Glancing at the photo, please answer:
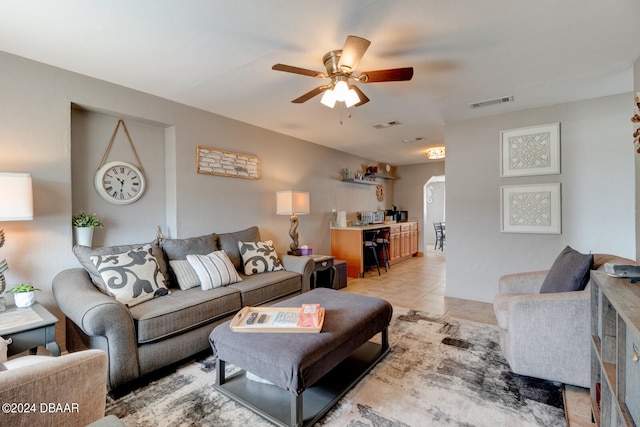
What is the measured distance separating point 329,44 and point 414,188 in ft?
20.0

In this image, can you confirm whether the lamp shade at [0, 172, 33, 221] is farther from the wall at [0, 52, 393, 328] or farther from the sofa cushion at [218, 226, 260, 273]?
the sofa cushion at [218, 226, 260, 273]

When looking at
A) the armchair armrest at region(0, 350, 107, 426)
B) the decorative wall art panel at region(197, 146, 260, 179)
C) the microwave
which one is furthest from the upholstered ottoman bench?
the microwave

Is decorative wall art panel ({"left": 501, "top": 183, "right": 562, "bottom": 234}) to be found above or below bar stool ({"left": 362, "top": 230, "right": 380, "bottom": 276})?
above

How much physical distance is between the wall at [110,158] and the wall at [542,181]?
2.51 m

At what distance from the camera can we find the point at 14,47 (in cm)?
212

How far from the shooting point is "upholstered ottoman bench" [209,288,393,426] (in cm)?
155

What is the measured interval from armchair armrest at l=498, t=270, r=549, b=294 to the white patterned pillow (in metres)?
2.85

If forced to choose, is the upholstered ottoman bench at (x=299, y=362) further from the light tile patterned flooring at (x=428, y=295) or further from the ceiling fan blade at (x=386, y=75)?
the ceiling fan blade at (x=386, y=75)

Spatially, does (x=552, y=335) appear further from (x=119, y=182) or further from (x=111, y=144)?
(x=111, y=144)

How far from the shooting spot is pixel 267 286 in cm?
295

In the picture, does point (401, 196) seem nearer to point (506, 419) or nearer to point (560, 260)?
point (560, 260)

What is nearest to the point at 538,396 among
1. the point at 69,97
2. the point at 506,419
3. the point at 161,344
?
the point at 506,419

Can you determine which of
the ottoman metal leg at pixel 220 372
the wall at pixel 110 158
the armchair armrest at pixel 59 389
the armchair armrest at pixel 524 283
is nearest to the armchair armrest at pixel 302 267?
the wall at pixel 110 158

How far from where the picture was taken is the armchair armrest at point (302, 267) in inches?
137
